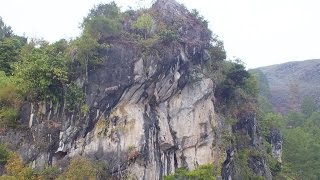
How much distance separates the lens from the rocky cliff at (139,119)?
20812mm

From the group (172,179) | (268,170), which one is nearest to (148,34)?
(172,179)

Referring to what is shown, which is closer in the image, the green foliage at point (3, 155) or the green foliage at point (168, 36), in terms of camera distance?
the green foliage at point (3, 155)

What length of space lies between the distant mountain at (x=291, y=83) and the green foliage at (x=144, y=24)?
142 ft

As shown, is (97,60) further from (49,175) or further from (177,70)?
(49,175)

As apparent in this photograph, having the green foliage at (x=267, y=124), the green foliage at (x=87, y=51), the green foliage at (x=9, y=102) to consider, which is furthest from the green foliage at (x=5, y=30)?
the green foliage at (x=267, y=124)


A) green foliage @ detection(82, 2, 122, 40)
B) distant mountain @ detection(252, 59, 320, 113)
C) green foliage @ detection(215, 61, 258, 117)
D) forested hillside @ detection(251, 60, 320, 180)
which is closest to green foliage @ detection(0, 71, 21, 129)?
green foliage @ detection(82, 2, 122, 40)

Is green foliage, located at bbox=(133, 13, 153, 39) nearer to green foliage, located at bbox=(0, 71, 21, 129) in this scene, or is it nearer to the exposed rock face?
green foliage, located at bbox=(0, 71, 21, 129)

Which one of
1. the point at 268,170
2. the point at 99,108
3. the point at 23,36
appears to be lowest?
the point at 268,170

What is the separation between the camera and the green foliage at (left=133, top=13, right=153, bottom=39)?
76.8 feet

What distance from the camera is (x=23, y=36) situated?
3559cm

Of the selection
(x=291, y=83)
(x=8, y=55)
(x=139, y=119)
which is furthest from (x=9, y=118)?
(x=291, y=83)

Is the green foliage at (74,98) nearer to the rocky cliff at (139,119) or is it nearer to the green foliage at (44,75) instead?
the rocky cliff at (139,119)

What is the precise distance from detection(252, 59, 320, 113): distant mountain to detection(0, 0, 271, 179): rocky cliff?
4198cm

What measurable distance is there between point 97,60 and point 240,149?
10.8 metres
